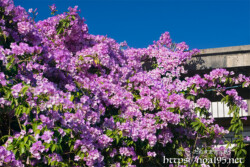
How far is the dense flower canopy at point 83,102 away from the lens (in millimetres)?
3953

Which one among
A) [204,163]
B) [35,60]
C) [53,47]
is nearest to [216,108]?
[204,163]

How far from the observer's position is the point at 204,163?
5.88 meters

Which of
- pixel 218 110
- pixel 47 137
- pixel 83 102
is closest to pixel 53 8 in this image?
pixel 83 102

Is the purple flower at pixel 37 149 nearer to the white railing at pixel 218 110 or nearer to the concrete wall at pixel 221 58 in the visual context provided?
the concrete wall at pixel 221 58

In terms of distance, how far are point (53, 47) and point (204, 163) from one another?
12.0ft

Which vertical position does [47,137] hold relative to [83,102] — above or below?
below

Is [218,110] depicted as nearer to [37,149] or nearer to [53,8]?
[53,8]

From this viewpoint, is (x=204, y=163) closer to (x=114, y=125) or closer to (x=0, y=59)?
(x=114, y=125)

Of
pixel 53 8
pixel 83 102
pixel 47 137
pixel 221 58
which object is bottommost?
pixel 47 137

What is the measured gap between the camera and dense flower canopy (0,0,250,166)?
3.95 m

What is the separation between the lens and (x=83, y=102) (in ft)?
15.5

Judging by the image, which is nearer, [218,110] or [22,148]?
[22,148]

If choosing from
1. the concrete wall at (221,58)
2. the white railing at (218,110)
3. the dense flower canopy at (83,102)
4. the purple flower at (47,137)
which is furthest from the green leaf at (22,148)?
the white railing at (218,110)

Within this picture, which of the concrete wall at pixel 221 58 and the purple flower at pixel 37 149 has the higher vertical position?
the concrete wall at pixel 221 58
